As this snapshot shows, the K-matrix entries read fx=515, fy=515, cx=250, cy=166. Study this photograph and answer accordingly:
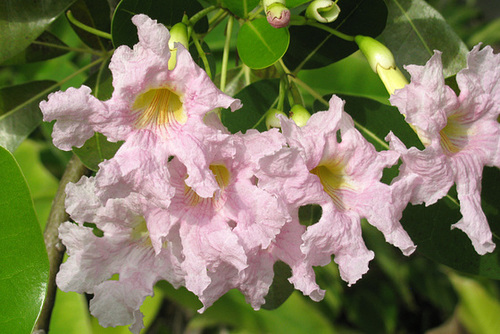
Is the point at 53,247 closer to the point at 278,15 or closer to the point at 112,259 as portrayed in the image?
the point at 112,259

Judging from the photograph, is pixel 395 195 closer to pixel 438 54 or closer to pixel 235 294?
pixel 438 54

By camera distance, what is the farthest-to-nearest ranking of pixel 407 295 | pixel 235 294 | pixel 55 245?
pixel 407 295, pixel 235 294, pixel 55 245

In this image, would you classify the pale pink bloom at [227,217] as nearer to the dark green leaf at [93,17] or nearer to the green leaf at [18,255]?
the green leaf at [18,255]

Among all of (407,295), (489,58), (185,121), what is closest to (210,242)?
(185,121)

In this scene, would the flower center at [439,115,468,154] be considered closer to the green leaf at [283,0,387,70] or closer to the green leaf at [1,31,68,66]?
the green leaf at [283,0,387,70]

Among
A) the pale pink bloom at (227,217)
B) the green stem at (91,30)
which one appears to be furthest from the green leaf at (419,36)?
the green stem at (91,30)

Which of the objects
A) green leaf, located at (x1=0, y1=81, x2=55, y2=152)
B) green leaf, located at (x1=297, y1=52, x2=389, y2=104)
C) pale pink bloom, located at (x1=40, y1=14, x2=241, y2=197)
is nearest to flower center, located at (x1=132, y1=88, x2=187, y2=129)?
pale pink bloom, located at (x1=40, y1=14, x2=241, y2=197)
